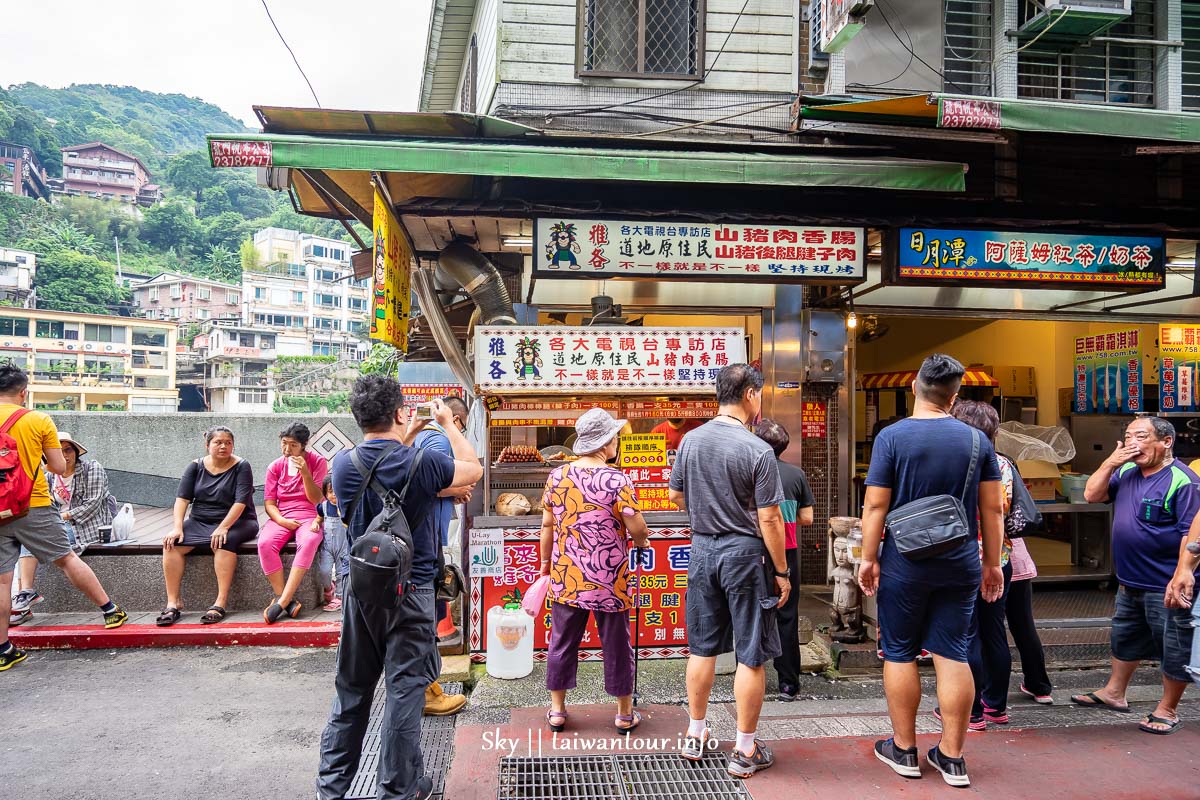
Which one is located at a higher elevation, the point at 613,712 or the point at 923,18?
the point at 923,18

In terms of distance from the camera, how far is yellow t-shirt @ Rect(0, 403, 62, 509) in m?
5.36

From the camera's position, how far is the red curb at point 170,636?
19.2 feet

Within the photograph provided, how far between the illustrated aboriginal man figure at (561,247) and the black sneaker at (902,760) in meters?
4.51

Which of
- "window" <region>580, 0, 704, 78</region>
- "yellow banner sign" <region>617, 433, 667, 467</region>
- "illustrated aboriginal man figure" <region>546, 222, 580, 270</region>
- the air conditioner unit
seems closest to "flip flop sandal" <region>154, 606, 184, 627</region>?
"yellow banner sign" <region>617, 433, 667, 467</region>

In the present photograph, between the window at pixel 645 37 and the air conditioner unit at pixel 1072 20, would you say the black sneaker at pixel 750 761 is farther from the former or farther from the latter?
the air conditioner unit at pixel 1072 20

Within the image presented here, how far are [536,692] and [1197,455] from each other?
8397 mm

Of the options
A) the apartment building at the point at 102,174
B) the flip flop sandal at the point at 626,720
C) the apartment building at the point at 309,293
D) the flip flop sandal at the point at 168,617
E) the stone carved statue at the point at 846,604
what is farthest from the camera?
the apartment building at the point at 102,174

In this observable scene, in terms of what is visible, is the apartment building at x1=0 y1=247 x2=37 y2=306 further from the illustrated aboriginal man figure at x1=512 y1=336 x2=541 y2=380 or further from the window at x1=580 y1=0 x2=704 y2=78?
the illustrated aboriginal man figure at x1=512 y1=336 x2=541 y2=380

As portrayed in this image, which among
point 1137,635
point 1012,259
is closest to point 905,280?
point 1012,259

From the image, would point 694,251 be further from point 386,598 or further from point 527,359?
point 386,598

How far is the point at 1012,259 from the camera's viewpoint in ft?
22.1

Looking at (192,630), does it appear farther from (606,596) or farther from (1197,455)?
(1197,455)

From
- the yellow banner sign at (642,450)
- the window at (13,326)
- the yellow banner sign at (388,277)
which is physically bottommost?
the yellow banner sign at (642,450)

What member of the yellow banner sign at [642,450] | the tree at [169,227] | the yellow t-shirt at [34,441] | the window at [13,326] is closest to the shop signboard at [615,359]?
the yellow banner sign at [642,450]
